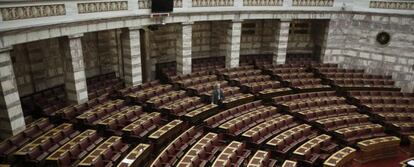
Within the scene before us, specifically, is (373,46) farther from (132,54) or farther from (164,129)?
(164,129)

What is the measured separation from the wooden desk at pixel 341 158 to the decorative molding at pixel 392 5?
11186mm

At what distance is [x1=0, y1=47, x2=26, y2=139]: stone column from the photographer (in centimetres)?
1218

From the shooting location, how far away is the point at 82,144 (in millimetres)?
12500

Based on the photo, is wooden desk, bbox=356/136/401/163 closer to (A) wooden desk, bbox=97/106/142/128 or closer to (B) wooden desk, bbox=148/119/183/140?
(B) wooden desk, bbox=148/119/183/140

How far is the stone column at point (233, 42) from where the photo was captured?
20970 millimetres

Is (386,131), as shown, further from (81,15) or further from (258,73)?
(81,15)

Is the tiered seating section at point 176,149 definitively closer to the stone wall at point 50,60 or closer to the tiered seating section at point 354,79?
the stone wall at point 50,60

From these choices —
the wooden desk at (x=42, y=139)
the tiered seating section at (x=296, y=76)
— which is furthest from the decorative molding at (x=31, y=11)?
the tiered seating section at (x=296, y=76)

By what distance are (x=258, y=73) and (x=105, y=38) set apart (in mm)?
9488

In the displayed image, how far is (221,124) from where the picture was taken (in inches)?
599

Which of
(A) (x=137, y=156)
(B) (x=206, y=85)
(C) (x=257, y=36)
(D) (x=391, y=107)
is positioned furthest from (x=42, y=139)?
(C) (x=257, y=36)

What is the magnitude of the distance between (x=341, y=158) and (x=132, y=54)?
36.0 feet

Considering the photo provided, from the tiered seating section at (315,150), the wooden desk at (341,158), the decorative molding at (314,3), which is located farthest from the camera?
the decorative molding at (314,3)

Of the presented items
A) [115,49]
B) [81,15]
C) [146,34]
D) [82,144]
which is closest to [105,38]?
[115,49]
